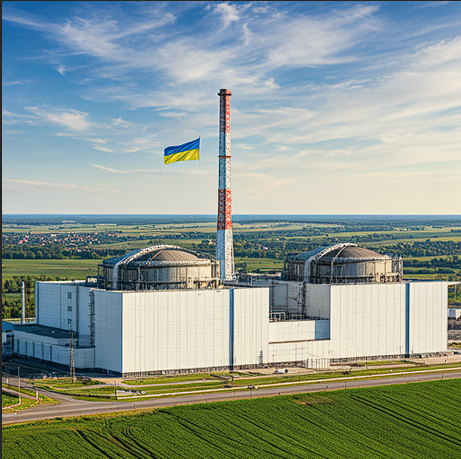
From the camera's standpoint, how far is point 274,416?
5822cm

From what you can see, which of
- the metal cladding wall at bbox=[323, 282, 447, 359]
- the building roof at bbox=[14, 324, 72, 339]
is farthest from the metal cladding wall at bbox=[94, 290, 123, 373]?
the metal cladding wall at bbox=[323, 282, 447, 359]

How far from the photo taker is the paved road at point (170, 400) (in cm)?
5800

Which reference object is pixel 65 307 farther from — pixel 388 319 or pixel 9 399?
pixel 388 319

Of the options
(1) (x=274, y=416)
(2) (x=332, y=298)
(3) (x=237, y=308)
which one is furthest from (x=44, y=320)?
(1) (x=274, y=416)

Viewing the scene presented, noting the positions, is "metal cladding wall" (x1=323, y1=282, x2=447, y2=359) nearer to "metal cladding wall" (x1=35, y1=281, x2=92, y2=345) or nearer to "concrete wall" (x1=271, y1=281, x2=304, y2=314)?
"concrete wall" (x1=271, y1=281, x2=304, y2=314)

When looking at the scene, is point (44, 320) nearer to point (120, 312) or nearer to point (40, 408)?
point (120, 312)

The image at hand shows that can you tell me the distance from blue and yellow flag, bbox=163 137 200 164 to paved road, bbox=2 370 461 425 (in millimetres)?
37286

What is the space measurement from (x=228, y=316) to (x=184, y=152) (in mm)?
26268

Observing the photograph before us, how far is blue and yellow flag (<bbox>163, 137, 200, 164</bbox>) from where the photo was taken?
9288 cm

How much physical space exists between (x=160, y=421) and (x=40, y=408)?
12.1 metres

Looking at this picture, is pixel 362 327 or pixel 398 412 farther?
pixel 362 327

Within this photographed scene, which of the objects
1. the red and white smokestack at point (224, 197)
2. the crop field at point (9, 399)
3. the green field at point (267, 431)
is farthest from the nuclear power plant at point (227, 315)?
the green field at point (267, 431)

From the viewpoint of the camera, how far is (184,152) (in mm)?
93438

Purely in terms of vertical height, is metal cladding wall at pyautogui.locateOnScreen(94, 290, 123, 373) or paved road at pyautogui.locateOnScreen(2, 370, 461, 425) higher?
metal cladding wall at pyautogui.locateOnScreen(94, 290, 123, 373)
